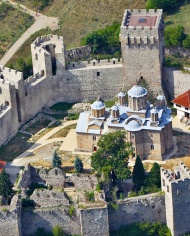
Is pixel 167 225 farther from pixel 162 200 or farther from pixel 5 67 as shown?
pixel 5 67

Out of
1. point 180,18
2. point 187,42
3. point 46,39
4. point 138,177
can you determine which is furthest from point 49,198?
point 180,18

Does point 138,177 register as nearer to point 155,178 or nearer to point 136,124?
point 155,178

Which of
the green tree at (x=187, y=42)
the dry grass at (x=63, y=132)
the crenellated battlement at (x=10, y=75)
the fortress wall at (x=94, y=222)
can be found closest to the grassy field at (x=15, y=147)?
the dry grass at (x=63, y=132)

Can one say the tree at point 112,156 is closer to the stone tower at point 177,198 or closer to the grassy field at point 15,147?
the stone tower at point 177,198

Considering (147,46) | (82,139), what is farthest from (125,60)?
(82,139)

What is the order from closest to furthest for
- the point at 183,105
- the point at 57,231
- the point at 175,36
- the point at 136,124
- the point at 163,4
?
1. the point at 57,231
2. the point at 136,124
3. the point at 183,105
4. the point at 175,36
5. the point at 163,4
